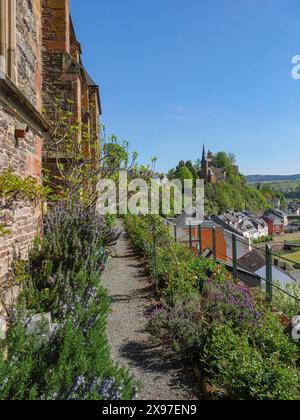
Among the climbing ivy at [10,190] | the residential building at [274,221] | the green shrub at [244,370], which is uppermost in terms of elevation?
the climbing ivy at [10,190]

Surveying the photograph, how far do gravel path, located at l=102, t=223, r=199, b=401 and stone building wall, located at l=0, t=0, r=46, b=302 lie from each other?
1.88m

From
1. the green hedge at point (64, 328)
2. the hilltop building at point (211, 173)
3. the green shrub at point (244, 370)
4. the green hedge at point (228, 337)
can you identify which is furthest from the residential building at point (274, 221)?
the green shrub at point (244, 370)

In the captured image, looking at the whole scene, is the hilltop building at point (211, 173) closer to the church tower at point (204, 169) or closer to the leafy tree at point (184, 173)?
the church tower at point (204, 169)

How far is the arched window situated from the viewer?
→ 483 centimetres

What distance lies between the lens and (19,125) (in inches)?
203

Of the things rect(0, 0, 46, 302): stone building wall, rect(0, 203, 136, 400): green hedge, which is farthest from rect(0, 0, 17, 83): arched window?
rect(0, 203, 136, 400): green hedge

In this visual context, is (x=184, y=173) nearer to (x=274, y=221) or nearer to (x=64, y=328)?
(x=274, y=221)

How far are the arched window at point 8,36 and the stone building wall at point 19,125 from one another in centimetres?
25

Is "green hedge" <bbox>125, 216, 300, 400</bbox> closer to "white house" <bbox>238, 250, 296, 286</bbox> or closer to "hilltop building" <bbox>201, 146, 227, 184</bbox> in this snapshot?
"white house" <bbox>238, 250, 296, 286</bbox>

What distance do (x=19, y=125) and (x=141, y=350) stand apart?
3.60m

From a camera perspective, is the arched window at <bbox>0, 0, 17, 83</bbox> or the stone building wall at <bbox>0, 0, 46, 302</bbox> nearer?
the stone building wall at <bbox>0, 0, 46, 302</bbox>

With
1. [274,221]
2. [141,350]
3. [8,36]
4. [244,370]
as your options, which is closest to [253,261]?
[141,350]

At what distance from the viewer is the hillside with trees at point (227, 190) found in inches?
3329
